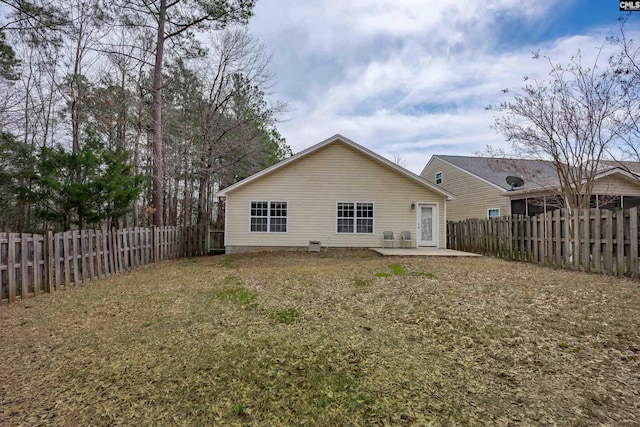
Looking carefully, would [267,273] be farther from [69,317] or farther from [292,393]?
[292,393]

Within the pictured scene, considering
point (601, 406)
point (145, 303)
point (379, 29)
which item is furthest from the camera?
point (379, 29)

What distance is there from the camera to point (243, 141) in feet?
60.3

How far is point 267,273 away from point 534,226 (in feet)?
26.0

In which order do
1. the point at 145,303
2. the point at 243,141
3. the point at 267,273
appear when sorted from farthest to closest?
the point at 243,141 < the point at 267,273 < the point at 145,303

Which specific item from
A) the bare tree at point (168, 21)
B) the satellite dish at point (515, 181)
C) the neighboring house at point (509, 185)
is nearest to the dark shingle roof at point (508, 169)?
the neighboring house at point (509, 185)

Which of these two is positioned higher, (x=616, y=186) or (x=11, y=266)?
(x=616, y=186)

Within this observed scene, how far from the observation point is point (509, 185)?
1689 cm

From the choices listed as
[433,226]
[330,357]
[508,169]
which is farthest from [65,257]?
[508,169]

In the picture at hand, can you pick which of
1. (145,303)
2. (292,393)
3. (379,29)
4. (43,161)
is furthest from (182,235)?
(292,393)

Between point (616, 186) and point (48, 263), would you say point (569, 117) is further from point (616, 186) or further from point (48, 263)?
point (48, 263)

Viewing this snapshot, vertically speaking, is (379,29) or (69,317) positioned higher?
(379,29)

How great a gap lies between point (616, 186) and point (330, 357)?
18052mm

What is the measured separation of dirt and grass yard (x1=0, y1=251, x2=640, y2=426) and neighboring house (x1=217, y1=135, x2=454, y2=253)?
7.69 metres

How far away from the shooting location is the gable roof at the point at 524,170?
42.8 feet
